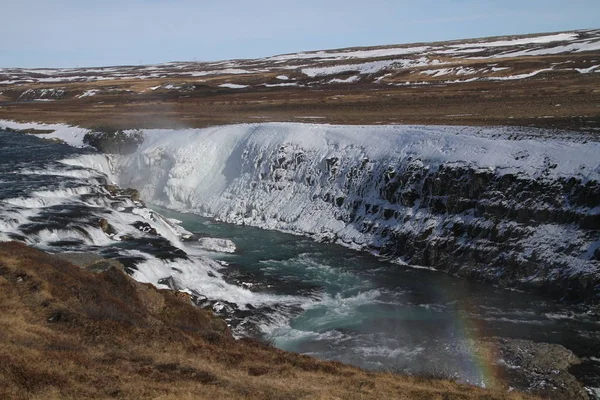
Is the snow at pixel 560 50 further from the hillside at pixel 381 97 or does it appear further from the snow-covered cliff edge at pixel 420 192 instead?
the snow-covered cliff edge at pixel 420 192

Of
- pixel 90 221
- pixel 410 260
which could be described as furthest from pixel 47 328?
pixel 410 260

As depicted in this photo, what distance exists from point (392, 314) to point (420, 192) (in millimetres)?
10543

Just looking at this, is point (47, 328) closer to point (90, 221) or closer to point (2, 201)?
point (90, 221)

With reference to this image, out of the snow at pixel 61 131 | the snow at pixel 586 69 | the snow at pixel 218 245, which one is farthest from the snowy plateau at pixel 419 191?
the snow at pixel 586 69

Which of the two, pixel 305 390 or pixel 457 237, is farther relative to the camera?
pixel 457 237

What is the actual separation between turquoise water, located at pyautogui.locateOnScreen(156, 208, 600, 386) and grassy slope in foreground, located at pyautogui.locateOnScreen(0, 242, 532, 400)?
2.95 meters

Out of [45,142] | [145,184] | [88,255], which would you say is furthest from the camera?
[45,142]

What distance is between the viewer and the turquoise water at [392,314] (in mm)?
19641

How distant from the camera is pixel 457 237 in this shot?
2953 cm

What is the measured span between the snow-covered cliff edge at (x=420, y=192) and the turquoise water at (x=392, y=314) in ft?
5.37

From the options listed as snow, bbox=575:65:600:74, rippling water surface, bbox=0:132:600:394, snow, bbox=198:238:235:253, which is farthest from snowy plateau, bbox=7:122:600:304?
snow, bbox=575:65:600:74

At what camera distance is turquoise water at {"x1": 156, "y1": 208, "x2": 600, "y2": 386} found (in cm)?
1964

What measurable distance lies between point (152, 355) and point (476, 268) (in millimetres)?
18117

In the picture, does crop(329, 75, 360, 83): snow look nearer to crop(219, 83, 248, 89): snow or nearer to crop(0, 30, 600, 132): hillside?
crop(0, 30, 600, 132): hillside
